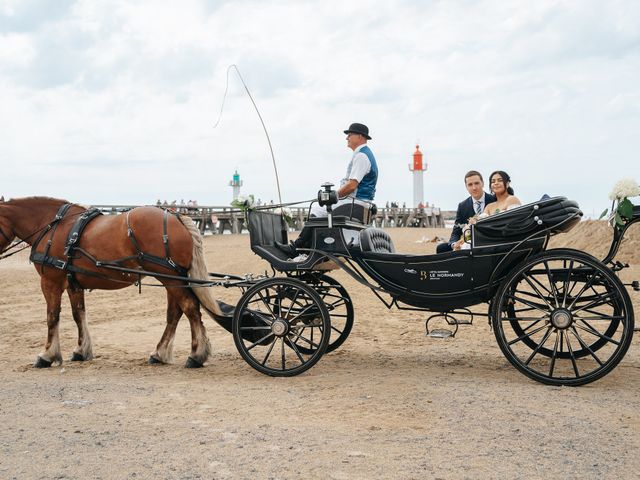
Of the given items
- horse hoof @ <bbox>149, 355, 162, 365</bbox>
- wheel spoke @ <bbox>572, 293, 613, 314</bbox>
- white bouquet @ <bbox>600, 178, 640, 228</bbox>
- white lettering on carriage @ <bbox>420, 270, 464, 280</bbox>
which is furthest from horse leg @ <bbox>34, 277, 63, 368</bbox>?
white bouquet @ <bbox>600, 178, 640, 228</bbox>

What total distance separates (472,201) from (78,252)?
4.42 meters

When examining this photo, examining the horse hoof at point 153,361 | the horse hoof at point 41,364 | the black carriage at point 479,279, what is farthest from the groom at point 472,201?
the horse hoof at point 41,364

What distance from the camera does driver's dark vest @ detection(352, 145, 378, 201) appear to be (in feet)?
21.8

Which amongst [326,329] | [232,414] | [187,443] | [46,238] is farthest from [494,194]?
[46,238]

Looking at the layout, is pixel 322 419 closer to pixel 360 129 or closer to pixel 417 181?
pixel 360 129

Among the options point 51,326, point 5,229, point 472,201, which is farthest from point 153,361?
point 472,201

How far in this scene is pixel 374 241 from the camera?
251 inches

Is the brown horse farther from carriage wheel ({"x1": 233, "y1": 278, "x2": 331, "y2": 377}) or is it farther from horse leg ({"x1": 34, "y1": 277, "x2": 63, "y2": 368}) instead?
carriage wheel ({"x1": 233, "y1": 278, "x2": 331, "y2": 377})

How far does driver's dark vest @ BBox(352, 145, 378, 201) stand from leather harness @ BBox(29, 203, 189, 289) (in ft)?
6.51

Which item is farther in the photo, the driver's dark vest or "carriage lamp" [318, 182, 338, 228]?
the driver's dark vest

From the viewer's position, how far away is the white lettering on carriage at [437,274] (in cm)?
591

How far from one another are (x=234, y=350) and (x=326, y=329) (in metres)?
2.45

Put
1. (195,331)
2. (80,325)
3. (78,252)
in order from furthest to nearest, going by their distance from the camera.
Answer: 1. (80,325)
2. (78,252)
3. (195,331)

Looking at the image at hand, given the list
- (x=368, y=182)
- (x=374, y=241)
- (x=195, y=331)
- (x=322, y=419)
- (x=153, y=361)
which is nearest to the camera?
(x=322, y=419)
